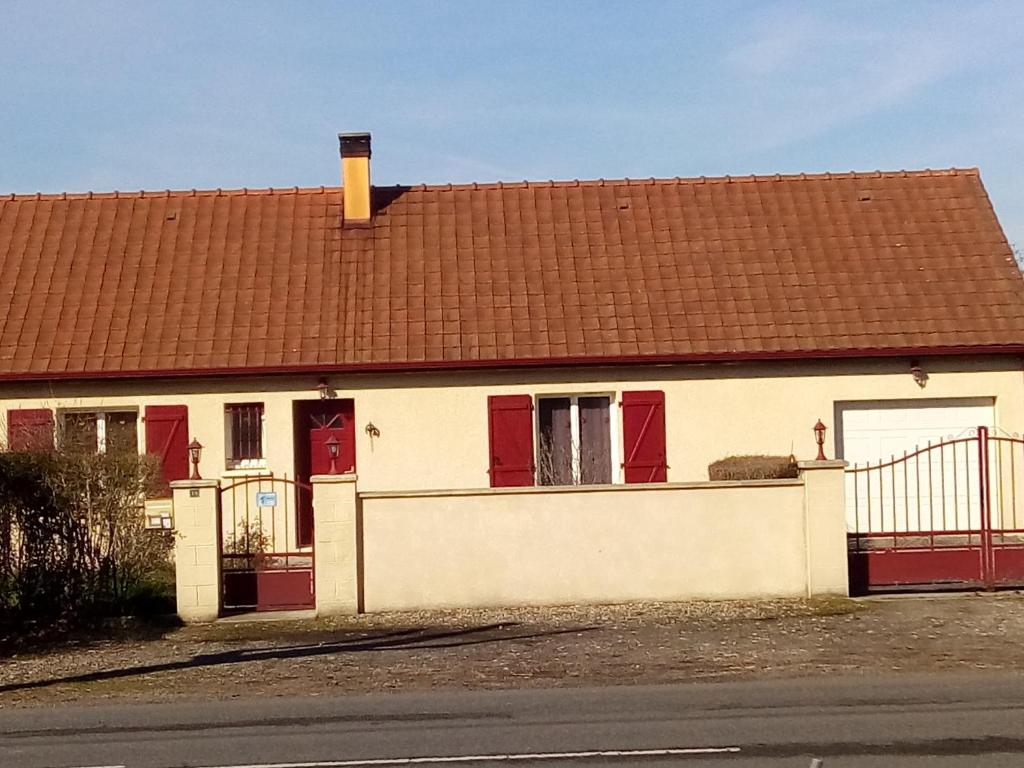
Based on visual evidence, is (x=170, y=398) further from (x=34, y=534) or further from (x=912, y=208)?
(x=912, y=208)

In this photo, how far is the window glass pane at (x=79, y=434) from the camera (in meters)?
13.9

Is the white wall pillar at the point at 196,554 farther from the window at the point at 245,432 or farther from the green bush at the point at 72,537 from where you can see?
the window at the point at 245,432

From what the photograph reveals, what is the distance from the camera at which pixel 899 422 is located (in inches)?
723

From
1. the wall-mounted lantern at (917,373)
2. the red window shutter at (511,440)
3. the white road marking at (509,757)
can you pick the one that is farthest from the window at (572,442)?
the white road marking at (509,757)

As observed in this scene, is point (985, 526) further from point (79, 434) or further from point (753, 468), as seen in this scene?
point (79, 434)

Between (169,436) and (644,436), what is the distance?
6.43 metres

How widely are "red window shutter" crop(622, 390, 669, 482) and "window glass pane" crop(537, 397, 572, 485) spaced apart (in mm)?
818

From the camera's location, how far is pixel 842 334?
18.3 metres

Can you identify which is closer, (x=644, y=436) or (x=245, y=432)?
(x=644, y=436)

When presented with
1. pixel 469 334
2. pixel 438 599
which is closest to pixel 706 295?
pixel 469 334

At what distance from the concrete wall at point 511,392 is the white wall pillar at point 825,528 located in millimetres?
4318

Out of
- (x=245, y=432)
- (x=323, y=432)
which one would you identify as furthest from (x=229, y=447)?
(x=323, y=432)

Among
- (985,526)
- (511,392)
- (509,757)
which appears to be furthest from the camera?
(511,392)

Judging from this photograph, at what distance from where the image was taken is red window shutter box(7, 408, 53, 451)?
14311mm
